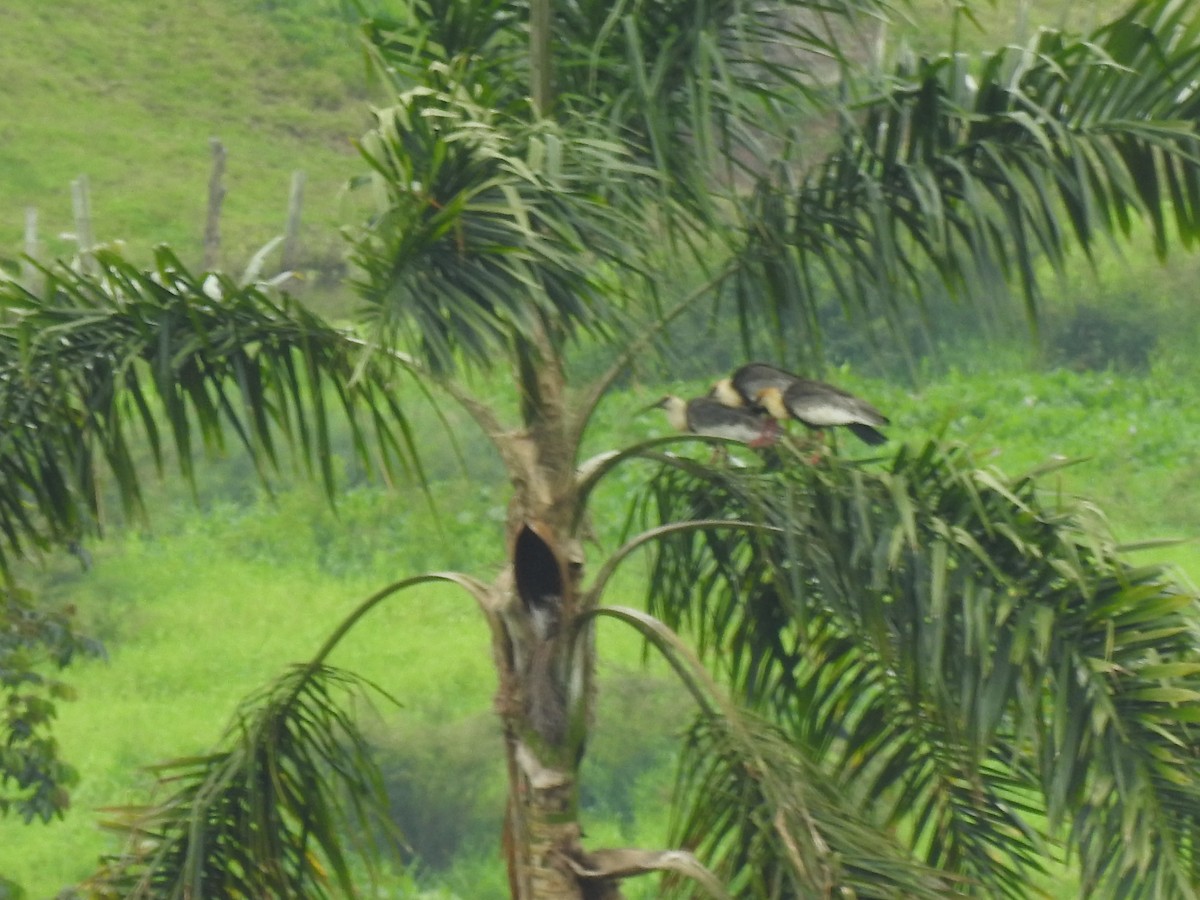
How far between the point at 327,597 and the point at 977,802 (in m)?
3.61

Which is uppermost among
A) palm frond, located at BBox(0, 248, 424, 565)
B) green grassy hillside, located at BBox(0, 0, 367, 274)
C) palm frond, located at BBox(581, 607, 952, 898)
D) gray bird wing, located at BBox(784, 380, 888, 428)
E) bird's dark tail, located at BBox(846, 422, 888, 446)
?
green grassy hillside, located at BBox(0, 0, 367, 274)

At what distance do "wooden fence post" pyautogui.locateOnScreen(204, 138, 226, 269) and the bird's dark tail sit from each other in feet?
13.6

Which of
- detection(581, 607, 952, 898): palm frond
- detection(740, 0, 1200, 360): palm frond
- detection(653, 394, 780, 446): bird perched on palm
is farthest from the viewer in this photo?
detection(653, 394, 780, 446): bird perched on palm

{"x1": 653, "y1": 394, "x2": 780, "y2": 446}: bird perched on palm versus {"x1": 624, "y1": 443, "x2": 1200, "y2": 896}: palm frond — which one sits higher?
{"x1": 653, "y1": 394, "x2": 780, "y2": 446}: bird perched on palm

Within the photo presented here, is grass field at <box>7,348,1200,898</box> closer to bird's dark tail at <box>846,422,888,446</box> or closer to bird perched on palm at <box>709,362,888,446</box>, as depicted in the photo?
bird perched on palm at <box>709,362,888,446</box>

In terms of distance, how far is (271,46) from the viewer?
7.84 m

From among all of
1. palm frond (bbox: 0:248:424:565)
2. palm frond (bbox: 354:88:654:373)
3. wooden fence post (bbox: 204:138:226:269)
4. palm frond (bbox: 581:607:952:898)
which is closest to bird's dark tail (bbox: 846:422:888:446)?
Result: palm frond (bbox: 581:607:952:898)

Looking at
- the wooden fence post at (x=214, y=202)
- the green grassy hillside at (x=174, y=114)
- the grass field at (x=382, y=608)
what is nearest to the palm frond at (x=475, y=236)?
the grass field at (x=382, y=608)

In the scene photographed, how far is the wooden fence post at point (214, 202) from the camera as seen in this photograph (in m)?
6.13

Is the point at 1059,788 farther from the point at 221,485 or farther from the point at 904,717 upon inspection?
the point at 221,485

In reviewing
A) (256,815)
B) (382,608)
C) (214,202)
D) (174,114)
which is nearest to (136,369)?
(256,815)

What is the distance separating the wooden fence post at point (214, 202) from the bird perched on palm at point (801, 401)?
155 inches

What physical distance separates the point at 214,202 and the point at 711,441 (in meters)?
4.27

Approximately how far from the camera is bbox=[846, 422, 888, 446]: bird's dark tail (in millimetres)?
2410
